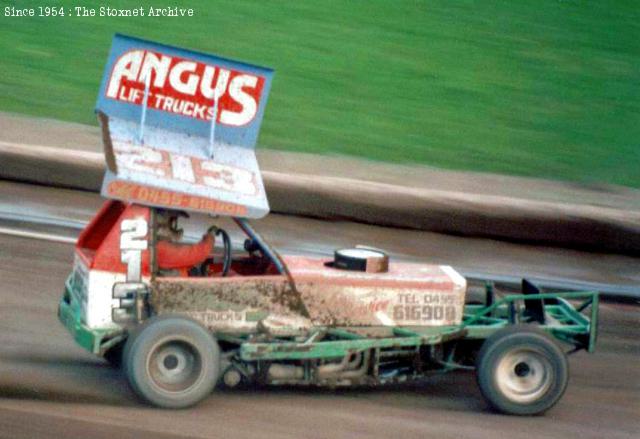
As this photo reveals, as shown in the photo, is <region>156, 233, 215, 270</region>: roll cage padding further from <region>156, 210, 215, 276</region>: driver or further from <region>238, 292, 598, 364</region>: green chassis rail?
<region>238, 292, 598, 364</region>: green chassis rail

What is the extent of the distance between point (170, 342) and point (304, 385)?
108 cm

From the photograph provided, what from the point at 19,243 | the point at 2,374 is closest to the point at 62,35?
the point at 19,243

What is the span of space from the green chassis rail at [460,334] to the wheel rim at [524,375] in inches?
10.1

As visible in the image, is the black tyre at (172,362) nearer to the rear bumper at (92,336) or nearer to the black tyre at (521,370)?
the rear bumper at (92,336)

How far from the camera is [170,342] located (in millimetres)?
6887

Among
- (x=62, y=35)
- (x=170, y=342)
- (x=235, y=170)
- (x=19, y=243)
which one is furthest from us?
(x=62, y=35)

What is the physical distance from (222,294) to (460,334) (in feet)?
4.50

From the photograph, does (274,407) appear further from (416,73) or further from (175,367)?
(416,73)

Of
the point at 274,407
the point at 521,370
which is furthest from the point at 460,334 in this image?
the point at 274,407

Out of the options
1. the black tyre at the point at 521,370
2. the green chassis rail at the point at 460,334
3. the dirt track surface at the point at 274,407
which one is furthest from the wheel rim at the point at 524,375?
the green chassis rail at the point at 460,334

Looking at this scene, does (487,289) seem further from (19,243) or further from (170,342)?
(19,243)

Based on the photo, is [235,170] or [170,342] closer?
[170,342]

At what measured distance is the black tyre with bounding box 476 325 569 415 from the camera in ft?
23.6

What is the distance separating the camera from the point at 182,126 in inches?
293
